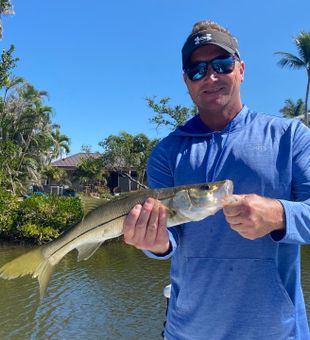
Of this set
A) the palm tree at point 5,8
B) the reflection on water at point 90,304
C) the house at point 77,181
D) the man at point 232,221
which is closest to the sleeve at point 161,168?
the man at point 232,221

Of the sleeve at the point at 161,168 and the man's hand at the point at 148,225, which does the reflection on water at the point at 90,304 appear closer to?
the sleeve at the point at 161,168

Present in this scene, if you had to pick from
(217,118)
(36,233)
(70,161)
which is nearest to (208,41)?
(217,118)

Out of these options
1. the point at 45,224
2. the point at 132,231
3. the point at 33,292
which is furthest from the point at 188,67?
the point at 45,224

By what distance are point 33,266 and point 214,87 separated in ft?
5.06

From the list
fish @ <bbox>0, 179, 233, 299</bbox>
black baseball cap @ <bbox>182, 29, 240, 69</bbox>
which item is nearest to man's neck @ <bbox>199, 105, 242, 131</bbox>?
black baseball cap @ <bbox>182, 29, 240, 69</bbox>

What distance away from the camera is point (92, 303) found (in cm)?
1002

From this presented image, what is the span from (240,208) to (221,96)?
2.58 feet

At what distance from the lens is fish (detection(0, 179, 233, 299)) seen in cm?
196

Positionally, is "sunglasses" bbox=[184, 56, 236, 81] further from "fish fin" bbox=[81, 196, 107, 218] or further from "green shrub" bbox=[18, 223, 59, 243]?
"green shrub" bbox=[18, 223, 59, 243]

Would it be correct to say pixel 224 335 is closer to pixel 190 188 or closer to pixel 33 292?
pixel 190 188

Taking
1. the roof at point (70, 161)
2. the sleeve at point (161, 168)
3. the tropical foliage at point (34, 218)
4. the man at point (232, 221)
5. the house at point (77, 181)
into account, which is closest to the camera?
the man at point (232, 221)

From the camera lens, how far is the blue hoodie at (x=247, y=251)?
1.88m

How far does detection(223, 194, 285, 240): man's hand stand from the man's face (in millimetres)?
699

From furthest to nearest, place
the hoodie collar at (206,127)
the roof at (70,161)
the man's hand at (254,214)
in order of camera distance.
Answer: the roof at (70,161), the hoodie collar at (206,127), the man's hand at (254,214)
